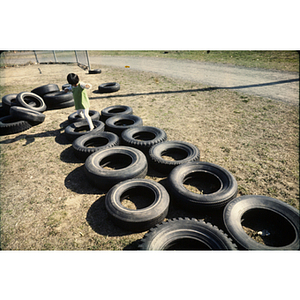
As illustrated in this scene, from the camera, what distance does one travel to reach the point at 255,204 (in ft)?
11.8

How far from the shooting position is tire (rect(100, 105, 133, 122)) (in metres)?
7.79

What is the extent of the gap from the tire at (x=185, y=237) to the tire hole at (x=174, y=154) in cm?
255

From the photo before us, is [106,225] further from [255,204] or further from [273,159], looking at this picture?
[273,159]

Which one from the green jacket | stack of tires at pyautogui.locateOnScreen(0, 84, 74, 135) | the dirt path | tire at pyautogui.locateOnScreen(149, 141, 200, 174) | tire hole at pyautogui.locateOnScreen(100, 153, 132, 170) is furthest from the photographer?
the dirt path

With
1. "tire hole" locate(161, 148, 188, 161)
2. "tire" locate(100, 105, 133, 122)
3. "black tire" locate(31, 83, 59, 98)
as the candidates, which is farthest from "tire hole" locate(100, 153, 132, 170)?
"black tire" locate(31, 83, 59, 98)

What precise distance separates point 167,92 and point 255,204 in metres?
8.95

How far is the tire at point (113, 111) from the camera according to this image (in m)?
7.79

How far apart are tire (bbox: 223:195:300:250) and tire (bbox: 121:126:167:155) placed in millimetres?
2724

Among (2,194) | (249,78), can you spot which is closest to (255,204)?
(2,194)

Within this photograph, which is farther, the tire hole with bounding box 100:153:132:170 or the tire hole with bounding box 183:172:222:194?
the tire hole with bounding box 100:153:132:170

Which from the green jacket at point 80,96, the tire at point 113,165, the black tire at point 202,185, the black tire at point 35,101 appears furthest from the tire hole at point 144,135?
the black tire at point 35,101

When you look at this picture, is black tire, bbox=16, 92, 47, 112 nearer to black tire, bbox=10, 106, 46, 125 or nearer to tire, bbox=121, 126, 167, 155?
black tire, bbox=10, 106, 46, 125

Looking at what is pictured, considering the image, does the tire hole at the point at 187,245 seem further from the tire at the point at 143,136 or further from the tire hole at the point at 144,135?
the tire hole at the point at 144,135

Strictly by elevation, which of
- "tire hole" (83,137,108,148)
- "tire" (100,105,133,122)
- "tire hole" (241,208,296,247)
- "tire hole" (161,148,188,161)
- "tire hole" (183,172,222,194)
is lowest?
"tire hole" (241,208,296,247)
